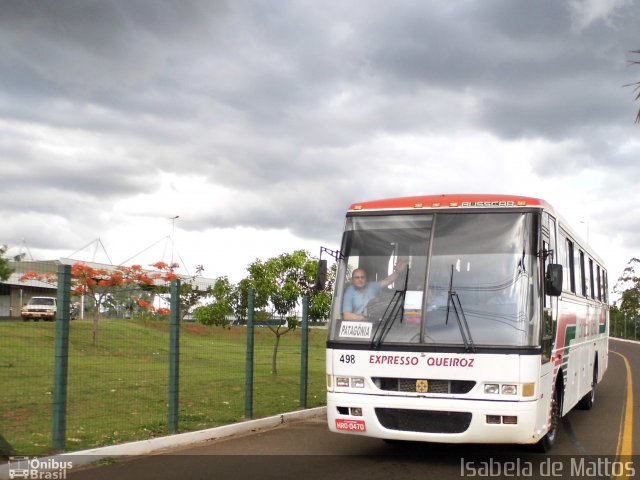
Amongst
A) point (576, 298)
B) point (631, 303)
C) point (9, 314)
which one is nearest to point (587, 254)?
point (576, 298)

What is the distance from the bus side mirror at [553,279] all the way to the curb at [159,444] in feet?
17.0

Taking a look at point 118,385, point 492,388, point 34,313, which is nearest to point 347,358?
point 492,388

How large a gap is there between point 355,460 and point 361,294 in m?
2.05

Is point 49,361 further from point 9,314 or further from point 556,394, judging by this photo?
point 556,394

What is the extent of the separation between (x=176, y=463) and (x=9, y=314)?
130 inches

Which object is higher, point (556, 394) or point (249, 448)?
point (556, 394)

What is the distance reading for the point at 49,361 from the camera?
32.8 feet

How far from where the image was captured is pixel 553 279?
8.72m

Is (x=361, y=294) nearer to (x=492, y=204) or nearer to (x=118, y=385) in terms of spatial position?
(x=492, y=204)

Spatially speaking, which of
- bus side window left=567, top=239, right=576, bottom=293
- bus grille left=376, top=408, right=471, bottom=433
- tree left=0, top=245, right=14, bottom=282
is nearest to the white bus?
bus grille left=376, top=408, right=471, bottom=433

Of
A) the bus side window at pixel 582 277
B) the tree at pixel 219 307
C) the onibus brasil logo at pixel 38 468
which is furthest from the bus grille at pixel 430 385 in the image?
the tree at pixel 219 307

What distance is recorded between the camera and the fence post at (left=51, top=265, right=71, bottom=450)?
8.88m

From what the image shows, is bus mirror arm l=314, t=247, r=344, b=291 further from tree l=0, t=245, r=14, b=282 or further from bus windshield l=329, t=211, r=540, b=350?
tree l=0, t=245, r=14, b=282

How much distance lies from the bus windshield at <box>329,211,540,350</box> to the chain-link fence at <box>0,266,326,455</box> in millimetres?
2823
